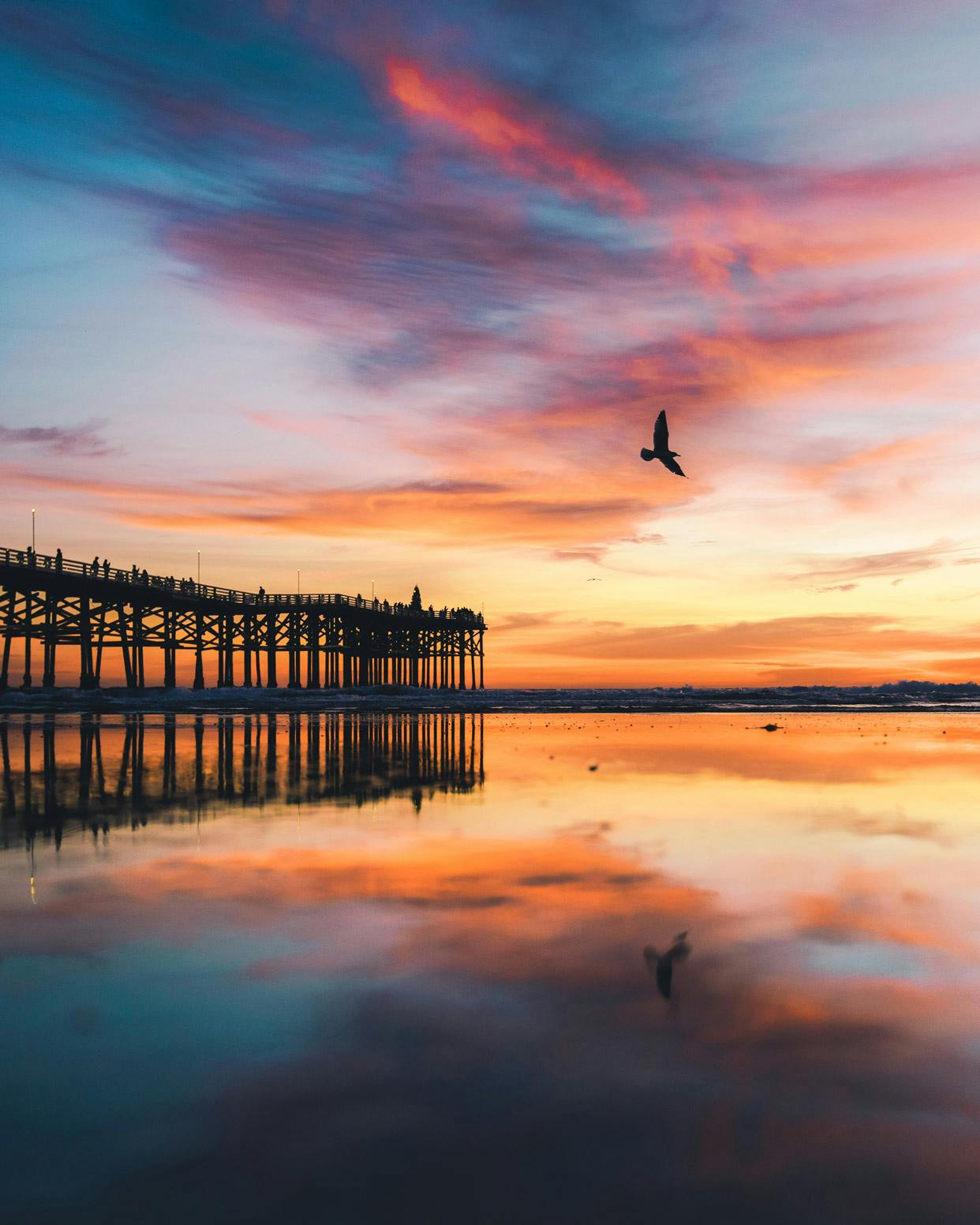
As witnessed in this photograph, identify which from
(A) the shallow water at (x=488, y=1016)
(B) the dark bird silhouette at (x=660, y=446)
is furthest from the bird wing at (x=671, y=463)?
(A) the shallow water at (x=488, y=1016)

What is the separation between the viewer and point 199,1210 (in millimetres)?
3354

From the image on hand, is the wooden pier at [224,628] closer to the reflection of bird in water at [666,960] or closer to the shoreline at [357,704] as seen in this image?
the shoreline at [357,704]

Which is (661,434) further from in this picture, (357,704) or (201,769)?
(357,704)

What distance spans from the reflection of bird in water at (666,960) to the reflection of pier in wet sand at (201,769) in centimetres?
691

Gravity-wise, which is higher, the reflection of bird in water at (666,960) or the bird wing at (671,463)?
the bird wing at (671,463)

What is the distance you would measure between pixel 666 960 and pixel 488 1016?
158 cm

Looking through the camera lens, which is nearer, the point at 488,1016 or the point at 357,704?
the point at 488,1016

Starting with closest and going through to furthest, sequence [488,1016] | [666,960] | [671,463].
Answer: [488,1016] < [666,960] < [671,463]

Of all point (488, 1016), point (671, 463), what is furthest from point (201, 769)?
point (488, 1016)

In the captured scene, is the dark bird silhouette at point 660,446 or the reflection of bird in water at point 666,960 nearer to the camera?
the reflection of bird in water at point 666,960

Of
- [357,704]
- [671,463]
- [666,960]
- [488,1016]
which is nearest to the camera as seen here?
[488,1016]

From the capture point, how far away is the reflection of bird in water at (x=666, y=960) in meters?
5.79

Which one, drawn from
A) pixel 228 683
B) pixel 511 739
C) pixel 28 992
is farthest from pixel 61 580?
pixel 28 992

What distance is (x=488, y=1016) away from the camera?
5199 mm
